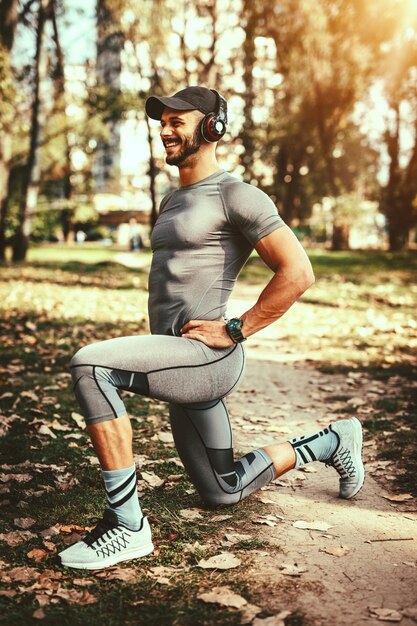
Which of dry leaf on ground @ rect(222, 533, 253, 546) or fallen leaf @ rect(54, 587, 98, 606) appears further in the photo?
dry leaf on ground @ rect(222, 533, 253, 546)

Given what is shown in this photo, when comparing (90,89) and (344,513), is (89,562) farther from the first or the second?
(90,89)

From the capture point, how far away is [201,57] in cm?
2803

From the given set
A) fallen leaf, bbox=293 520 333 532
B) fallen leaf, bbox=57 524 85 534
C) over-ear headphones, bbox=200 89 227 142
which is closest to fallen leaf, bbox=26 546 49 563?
fallen leaf, bbox=57 524 85 534

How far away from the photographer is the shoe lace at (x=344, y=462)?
175 inches

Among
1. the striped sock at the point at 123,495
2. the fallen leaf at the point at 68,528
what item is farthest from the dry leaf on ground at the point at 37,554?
the striped sock at the point at 123,495

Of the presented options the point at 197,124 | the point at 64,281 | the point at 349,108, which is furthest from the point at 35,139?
the point at 197,124

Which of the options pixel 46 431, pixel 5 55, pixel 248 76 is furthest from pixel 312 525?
pixel 248 76

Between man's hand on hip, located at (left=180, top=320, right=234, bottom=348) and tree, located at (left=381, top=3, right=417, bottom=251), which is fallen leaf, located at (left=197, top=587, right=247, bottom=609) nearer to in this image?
man's hand on hip, located at (left=180, top=320, right=234, bottom=348)

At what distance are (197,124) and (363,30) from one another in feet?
73.4

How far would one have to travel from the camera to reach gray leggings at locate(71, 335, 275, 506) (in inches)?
139

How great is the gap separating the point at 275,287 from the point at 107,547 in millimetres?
1514

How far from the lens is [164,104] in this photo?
12.4 feet

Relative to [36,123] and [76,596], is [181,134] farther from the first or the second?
[36,123]

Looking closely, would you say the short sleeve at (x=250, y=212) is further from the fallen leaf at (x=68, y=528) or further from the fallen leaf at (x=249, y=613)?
the fallen leaf at (x=68, y=528)
